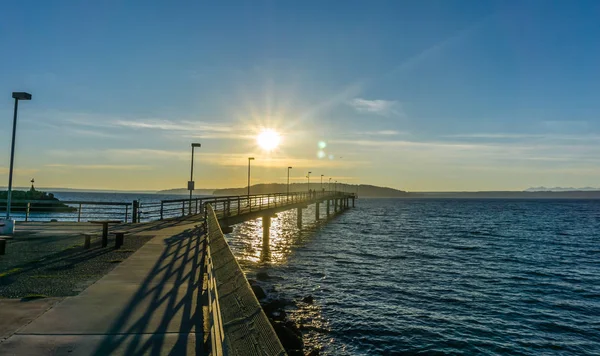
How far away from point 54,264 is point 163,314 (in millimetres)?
5995

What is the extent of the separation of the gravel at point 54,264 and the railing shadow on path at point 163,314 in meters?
1.51

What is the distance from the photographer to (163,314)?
6.93 metres

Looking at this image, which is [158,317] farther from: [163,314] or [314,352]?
[314,352]

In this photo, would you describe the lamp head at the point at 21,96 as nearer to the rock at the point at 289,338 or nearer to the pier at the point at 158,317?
the pier at the point at 158,317

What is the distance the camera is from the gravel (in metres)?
8.61

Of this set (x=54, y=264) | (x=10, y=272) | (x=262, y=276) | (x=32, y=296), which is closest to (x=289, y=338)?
(x=54, y=264)

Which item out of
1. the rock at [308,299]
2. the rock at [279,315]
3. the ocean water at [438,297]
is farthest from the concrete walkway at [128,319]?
the rock at [308,299]

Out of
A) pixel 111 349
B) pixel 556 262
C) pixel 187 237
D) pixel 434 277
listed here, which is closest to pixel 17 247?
pixel 187 237

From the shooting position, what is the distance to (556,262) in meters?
29.8

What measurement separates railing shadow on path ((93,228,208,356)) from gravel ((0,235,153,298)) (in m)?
1.51

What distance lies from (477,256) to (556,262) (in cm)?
542

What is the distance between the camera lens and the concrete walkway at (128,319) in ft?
18.3

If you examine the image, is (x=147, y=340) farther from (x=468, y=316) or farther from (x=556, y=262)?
(x=556, y=262)

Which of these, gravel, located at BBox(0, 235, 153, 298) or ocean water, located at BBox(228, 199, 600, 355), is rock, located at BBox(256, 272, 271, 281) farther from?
gravel, located at BBox(0, 235, 153, 298)
